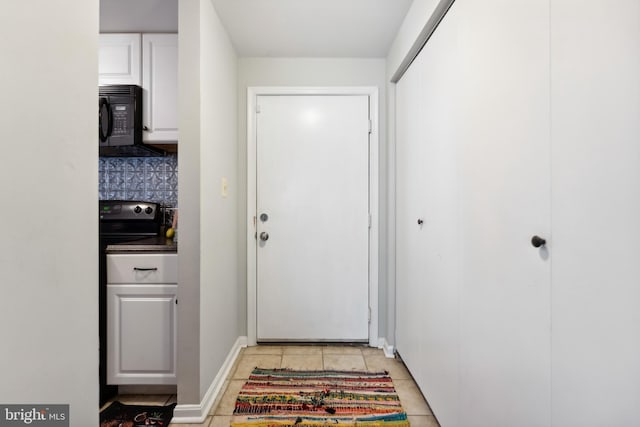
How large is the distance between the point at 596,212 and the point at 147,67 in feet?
8.30

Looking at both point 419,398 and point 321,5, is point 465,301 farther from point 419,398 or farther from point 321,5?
point 321,5

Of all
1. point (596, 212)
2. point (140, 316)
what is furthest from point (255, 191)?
point (596, 212)

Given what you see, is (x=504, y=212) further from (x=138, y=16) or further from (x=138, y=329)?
(x=138, y=16)

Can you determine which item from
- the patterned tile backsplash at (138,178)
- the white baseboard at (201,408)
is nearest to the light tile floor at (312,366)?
the white baseboard at (201,408)

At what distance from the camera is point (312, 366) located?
2096mm

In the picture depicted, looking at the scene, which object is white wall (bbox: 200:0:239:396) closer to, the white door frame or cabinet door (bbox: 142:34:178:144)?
the white door frame

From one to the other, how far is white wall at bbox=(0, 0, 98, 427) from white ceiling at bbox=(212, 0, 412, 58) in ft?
4.23

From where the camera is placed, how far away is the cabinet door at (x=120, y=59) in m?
2.03

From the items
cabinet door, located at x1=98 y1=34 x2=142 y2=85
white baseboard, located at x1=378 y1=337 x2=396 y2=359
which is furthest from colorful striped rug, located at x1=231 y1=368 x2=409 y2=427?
cabinet door, located at x1=98 y1=34 x2=142 y2=85

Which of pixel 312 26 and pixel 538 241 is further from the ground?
pixel 312 26

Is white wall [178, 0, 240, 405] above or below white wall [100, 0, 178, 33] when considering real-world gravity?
below

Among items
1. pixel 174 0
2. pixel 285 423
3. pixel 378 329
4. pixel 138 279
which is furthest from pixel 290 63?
pixel 285 423

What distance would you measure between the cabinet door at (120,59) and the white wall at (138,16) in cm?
6

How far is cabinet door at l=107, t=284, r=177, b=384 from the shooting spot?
1701mm
